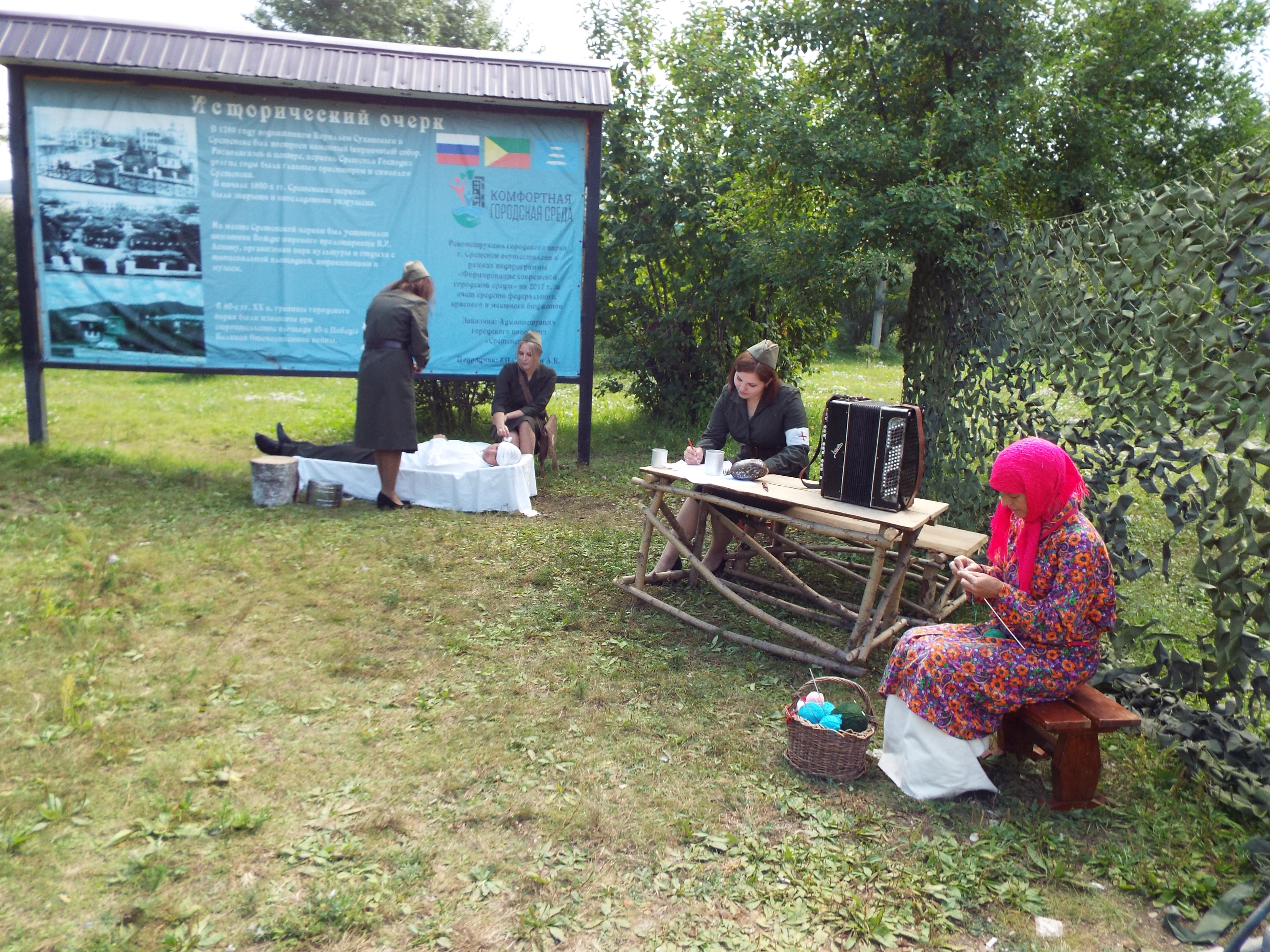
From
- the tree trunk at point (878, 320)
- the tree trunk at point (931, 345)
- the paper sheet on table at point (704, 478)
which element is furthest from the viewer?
the tree trunk at point (878, 320)

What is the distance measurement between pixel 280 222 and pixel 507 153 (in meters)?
2.05

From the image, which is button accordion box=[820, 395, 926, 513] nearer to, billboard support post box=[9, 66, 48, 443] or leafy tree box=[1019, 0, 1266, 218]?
leafy tree box=[1019, 0, 1266, 218]

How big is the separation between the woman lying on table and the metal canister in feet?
9.03

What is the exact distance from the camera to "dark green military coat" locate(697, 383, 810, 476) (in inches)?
212

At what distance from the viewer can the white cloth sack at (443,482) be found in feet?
23.7

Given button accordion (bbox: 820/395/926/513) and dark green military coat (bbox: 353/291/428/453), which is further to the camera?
dark green military coat (bbox: 353/291/428/453)

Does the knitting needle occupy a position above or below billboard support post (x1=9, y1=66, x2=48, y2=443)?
below

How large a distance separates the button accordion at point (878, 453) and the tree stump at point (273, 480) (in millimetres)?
4333

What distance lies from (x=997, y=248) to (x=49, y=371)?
1487cm

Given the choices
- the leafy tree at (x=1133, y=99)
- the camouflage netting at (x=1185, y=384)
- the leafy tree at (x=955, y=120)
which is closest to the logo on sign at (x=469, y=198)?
the leafy tree at (x=955, y=120)

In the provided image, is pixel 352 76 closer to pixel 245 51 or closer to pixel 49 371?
pixel 245 51

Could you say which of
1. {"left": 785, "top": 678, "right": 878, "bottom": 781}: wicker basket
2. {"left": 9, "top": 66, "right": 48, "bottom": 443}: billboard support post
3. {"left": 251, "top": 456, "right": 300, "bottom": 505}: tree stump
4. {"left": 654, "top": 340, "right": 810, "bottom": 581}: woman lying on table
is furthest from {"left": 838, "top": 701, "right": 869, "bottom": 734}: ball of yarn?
{"left": 9, "top": 66, "right": 48, "bottom": 443}: billboard support post

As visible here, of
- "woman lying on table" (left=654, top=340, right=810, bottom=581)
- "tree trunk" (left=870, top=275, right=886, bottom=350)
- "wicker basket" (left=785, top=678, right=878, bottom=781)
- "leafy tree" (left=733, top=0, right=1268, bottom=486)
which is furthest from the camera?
"tree trunk" (left=870, top=275, right=886, bottom=350)

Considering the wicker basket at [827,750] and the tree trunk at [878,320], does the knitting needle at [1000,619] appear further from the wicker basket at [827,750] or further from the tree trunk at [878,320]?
the tree trunk at [878,320]
